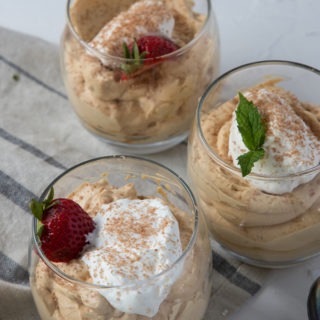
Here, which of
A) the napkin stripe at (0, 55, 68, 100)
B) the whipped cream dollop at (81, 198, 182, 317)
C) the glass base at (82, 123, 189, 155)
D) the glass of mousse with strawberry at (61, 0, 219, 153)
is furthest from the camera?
the napkin stripe at (0, 55, 68, 100)

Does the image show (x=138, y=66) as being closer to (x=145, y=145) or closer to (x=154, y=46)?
(x=154, y=46)

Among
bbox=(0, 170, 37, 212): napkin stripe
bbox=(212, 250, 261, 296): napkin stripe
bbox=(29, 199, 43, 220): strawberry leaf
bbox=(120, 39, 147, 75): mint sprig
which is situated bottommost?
bbox=(212, 250, 261, 296): napkin stripe

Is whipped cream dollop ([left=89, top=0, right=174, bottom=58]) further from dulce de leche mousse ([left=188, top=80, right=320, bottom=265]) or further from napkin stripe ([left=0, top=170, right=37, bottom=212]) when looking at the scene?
napkin stripe ([left=0, top=170, right=37, bottom=212])

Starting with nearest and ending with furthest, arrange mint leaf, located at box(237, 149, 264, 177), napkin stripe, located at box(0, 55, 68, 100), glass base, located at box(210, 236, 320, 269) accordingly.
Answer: mint leaf, located at box(237, 149, 264, 177) → glass base, located at box(210, 236, 320, 269) → napkin stripe, located at box(0, 55, 68, 100)

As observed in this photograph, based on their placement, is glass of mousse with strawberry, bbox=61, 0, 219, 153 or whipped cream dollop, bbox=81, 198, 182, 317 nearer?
whipped cream dollop, bbox=81, 198, 182, 317

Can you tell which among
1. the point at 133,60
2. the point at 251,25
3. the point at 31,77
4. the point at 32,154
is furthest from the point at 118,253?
the point at 251,25

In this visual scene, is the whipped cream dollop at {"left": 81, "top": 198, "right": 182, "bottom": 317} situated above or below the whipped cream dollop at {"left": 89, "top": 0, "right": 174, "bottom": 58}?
below

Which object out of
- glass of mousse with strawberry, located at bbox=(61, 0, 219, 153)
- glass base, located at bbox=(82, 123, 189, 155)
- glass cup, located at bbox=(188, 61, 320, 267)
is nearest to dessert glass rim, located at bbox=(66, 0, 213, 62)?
glass of mousse with strawberry, located at bbox=(61, 0, 219, 153)
